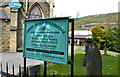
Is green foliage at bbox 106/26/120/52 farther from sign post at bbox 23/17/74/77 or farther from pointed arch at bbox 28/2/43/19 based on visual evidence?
sign post at bbox 23/17/74/77

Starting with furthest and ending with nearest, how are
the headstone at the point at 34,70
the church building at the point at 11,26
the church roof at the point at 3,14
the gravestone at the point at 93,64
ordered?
the church building at the point at 11,26
the church roof at the point at 3,14
the headstone at the point at 34,70
the gravestone at the point at 93,64

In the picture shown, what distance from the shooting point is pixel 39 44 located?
145 inches

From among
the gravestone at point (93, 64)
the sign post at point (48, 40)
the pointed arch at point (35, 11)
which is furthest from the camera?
the pointed arch at point (35, 11)

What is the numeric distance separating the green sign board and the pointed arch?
14677 mm

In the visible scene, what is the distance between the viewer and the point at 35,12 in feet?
62.0

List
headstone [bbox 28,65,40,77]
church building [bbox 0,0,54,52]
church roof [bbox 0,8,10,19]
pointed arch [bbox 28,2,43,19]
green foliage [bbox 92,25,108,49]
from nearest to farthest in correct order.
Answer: headstone [bbox 28,65,40,77] < church roof [bbox 0,8,10,19] < church building [bbox 0,0,54,52] < pointed arch [bbox 28,2,43,19] < green foliage [bbox 92,25,108,49]

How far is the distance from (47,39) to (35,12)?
53.1 feet

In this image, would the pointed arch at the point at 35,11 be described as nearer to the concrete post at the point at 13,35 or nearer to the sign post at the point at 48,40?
the concrete post at the point at 13,35

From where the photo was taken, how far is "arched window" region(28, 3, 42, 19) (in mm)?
18227

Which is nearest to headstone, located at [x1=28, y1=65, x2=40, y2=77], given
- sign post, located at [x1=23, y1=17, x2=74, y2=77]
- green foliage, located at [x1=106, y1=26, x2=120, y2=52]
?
sign post, located at [x1=23, y1=17, x2=74, y2=77]

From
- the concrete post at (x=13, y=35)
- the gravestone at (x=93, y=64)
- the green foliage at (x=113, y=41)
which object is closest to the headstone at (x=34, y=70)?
the gravestone at (x=93, y=64)

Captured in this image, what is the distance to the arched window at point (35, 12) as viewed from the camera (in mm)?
18227

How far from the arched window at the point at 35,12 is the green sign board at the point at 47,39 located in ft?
48.2

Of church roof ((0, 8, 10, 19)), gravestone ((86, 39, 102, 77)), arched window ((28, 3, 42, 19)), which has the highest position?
arched window ((28, 3, 42, 19))
